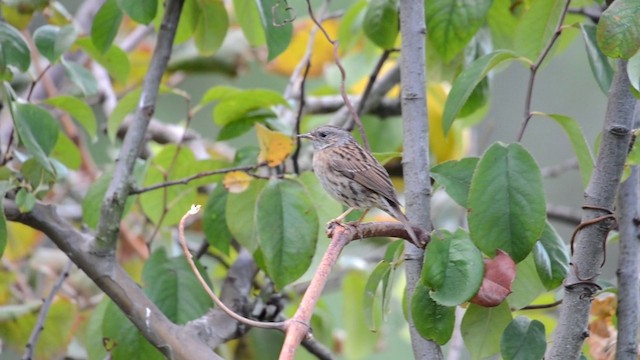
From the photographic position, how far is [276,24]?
95.7 inches

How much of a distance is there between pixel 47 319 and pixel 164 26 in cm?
107

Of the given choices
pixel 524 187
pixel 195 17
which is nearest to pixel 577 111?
pixel 195 17

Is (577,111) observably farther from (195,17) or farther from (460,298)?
(460,298)

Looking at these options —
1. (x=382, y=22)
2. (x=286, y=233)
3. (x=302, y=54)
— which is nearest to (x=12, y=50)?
(x=286, y=233)

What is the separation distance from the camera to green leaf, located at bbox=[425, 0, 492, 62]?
2.27 meters

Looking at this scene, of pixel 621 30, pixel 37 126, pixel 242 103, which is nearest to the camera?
pixel 621 30

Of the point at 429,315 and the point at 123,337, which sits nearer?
the point at 429,315

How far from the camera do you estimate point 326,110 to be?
3.91 metres

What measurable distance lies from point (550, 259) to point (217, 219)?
986mm

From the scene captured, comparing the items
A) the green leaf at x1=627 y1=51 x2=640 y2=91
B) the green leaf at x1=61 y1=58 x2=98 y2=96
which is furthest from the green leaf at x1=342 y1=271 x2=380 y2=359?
the green leaf at x1=627 y1=51 x2=640 y2=91

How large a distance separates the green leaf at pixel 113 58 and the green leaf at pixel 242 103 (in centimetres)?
34

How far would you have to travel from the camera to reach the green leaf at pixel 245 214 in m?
2.46

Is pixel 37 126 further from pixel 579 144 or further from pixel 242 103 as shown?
pixel 579 144

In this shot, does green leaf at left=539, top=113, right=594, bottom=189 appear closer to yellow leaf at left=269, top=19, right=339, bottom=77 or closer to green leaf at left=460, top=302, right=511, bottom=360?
green leaf at left=460, top=302, right=511, bottom=360
